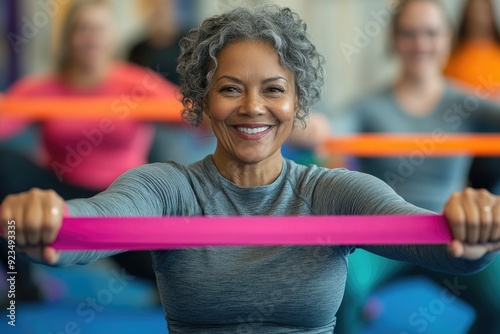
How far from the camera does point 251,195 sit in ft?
6.37

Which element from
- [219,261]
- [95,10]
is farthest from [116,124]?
[219,261]

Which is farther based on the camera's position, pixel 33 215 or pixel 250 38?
pixel 250 38

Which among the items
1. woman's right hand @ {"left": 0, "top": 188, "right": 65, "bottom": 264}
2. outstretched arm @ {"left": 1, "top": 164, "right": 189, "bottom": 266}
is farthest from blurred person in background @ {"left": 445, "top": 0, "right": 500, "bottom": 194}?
woman's right hand @ {"left": 0, "top": 188, "right": 65, "bottom": 264}

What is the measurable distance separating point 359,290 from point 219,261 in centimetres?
141

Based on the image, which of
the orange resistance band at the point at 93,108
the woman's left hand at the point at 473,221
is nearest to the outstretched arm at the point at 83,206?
Result: the woman's left hand at the point at 473,221

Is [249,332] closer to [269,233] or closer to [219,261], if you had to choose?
[219,261]

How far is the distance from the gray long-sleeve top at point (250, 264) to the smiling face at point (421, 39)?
216cm

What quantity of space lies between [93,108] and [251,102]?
252 cm

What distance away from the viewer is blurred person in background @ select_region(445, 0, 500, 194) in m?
5.24

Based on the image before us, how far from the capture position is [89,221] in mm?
1632

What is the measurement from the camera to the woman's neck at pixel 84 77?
177 inches

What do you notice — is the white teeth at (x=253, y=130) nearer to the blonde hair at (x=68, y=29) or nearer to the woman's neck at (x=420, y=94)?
the woman's neck at (x=420, y=94)

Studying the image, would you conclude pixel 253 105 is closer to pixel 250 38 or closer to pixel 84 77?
pixel 250 38

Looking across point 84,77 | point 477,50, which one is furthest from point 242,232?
point 477,50
